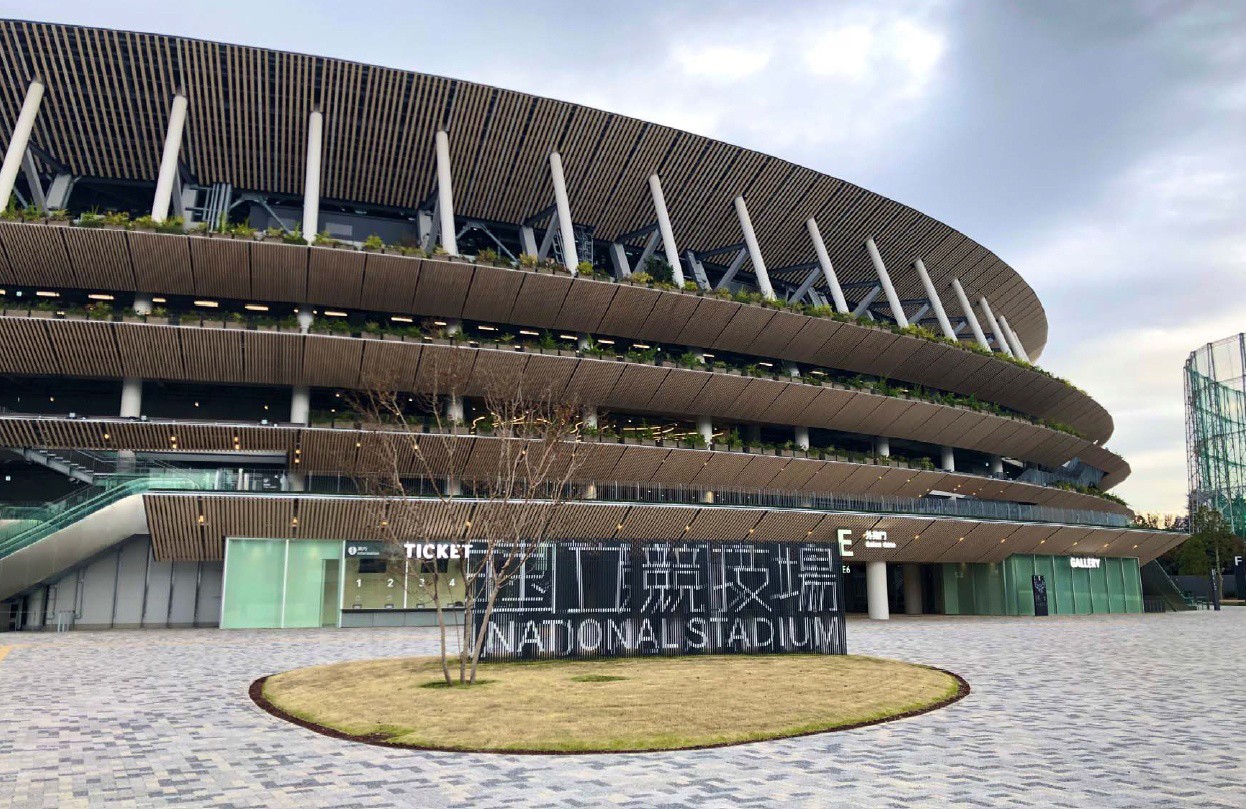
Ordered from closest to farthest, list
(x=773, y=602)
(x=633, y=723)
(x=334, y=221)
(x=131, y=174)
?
(x=633, y=723)
(x=773, y=602)
(x=131, y=174)
(x=334, y=221)

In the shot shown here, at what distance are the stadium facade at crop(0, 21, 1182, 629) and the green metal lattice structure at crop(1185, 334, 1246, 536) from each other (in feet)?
189

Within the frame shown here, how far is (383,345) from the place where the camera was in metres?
36.9

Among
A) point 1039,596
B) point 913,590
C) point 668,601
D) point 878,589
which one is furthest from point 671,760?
point 913,590

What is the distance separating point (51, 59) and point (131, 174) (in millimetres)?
6825

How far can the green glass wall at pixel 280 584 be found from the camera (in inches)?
1364

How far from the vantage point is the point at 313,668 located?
19.0 m

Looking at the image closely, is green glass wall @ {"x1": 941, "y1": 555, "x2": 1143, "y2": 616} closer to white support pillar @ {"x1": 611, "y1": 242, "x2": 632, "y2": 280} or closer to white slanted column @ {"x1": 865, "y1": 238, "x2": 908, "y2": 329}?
white slanted column @ {"x1": 865, "y1": 238, "x2": 908, "y2": 329}

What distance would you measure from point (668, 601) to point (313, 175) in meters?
28.4

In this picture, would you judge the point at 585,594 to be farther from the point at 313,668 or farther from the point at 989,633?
the point at 989,633

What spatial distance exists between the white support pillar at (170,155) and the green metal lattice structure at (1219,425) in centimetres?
10599

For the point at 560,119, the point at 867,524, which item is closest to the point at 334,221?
the point at 560,119

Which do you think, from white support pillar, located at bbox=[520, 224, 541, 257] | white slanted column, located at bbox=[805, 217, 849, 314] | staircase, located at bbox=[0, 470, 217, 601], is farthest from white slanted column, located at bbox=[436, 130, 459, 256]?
white slanted column, located at bbox=[805, 217, 849, 314]

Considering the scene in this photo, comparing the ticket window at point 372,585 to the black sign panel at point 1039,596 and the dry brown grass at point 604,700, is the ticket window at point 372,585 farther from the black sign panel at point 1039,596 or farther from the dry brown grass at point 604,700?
the black sign panel at point 1039,596

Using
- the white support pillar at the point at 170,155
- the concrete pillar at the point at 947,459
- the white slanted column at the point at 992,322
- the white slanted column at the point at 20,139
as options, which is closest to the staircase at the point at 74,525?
the white support pillar at the point at 170,155
